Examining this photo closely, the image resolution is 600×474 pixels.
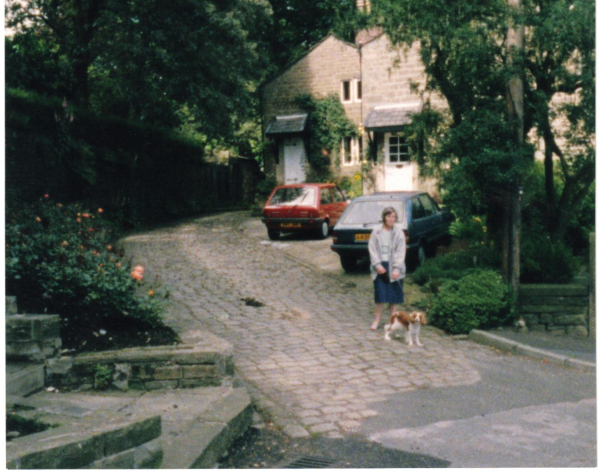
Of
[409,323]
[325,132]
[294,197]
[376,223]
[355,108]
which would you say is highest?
[355,108]

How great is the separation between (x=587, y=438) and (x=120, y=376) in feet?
13.4

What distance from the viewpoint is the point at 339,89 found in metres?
29.1

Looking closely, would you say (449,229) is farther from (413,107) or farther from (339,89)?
(339,89)

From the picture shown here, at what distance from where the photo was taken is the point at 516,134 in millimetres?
10516

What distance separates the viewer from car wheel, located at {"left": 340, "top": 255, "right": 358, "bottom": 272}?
47.4ft

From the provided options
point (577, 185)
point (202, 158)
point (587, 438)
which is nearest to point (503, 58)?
point (577, 185)

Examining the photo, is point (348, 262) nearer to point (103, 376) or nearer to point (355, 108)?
point (103, 376)

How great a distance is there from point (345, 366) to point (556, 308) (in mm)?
4883

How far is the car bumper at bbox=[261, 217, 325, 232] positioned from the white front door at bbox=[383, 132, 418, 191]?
294 inches

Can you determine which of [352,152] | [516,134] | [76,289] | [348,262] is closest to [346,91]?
[352,152]

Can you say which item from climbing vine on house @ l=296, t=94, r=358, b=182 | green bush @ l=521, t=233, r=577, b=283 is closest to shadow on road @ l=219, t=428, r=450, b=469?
green bush @ l=521, t=233, r=577, b=283

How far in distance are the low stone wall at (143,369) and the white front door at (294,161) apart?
76.7 feet

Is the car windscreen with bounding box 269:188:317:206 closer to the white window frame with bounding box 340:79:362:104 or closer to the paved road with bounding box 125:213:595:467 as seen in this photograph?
the paved road with bounding box 125:213:595:467

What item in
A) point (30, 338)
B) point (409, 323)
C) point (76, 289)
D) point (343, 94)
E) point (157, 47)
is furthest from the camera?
point (343, 94)
